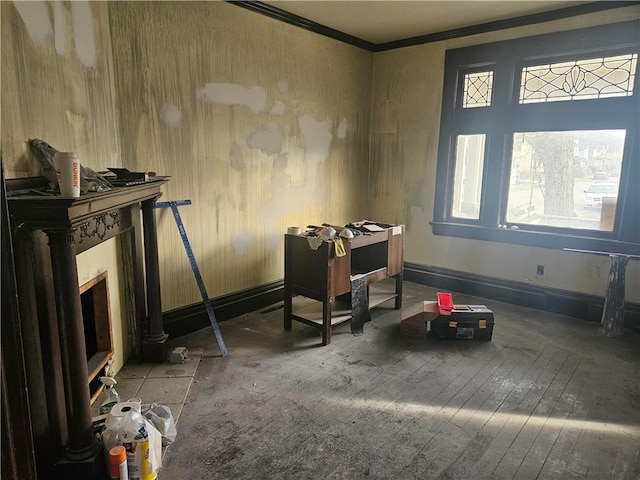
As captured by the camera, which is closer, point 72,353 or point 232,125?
point 72,353

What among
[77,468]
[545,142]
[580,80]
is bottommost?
[77,468]

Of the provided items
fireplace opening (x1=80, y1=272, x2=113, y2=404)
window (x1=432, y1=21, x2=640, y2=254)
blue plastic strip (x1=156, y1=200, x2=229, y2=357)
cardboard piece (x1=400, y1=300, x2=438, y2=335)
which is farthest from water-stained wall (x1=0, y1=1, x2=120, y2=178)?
window (x1=432, y1=21, x2=640, y2=254)

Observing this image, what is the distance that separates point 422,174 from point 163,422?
3698 millimetres

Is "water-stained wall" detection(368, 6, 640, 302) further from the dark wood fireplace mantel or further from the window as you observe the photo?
the dark wood fireplace mantel

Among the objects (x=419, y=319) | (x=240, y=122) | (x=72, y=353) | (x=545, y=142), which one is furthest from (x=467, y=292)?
(x=72, y=353)

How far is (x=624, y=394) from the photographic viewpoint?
8.65 ft

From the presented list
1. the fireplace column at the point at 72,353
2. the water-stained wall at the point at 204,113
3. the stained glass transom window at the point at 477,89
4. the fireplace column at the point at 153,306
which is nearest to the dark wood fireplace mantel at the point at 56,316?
the fireplace column at the point at 72,353

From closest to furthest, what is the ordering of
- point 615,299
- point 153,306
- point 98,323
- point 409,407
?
point 409,407 < point 98,323 < point 153,306 < point 615,299

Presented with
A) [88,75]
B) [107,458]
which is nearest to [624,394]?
[107,458]

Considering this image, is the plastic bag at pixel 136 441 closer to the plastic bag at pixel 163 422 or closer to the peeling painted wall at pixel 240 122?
the plastic bag at pixel 163 422

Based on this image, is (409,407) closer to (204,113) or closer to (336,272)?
(336,272)

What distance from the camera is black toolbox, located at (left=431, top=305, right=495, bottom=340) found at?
3.37 metres

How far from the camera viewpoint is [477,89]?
435 centimetres

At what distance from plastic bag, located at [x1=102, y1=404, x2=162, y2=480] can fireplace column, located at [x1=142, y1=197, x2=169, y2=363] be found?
3.37 ft
